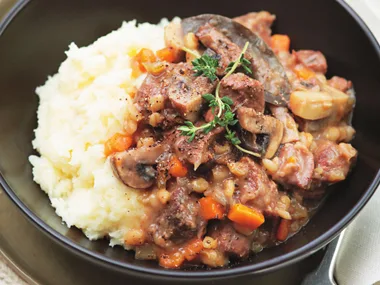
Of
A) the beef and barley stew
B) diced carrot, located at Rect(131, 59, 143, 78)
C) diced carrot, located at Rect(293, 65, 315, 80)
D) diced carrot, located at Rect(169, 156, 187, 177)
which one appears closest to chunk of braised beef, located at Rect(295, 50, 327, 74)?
diced carrot, located at Rect(293, 65, 315, 80)

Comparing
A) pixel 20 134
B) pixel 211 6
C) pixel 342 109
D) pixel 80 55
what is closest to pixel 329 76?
pixel 342 109

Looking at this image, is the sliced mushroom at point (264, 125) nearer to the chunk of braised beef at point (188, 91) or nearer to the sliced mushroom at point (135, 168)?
the chunk of braised beef at point (188, 91)

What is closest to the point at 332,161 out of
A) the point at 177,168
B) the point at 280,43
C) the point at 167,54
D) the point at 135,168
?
the point at 177,168

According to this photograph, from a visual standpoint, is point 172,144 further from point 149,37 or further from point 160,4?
point 160,4

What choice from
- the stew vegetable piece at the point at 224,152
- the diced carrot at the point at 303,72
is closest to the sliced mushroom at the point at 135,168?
the stew vegetable piece at the point at 224,152

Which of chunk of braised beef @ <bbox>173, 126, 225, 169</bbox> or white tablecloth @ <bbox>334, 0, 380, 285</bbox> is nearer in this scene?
chunk of braised beef @ <bbox>173, 126, 225, 169</bbox>

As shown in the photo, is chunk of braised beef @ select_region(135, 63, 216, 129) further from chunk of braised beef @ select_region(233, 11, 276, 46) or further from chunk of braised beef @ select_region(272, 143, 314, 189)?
chunk of braised beef @ select_region(233, 11, 276, 46)
